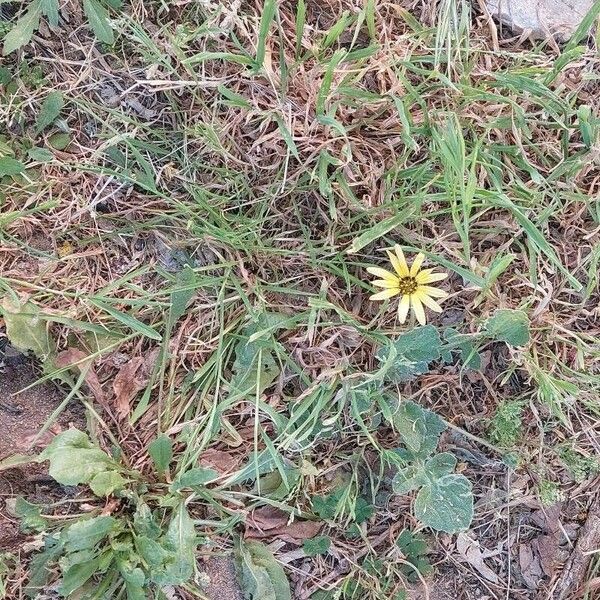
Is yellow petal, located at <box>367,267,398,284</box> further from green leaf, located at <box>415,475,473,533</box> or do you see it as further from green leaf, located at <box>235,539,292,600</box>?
green leaf, located at <box>235,539,292,600</box>

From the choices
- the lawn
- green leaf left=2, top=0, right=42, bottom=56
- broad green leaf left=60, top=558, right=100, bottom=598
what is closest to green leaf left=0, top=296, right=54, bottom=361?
the lawn

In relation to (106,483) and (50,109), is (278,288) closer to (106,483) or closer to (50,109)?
(106,483)

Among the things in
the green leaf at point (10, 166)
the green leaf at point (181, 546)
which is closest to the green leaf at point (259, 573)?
the green leaf at point (181, 546)

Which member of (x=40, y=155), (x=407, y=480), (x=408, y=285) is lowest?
(x=407, y=480)

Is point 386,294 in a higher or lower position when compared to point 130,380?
higher

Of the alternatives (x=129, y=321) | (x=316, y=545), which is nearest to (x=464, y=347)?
(x=316, y=545)

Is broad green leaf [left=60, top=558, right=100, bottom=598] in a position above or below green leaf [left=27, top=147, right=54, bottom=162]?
below

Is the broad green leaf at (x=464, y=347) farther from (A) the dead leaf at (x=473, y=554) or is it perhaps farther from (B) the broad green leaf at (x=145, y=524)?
(B) the broad green leaf at (x=145, y=524)
